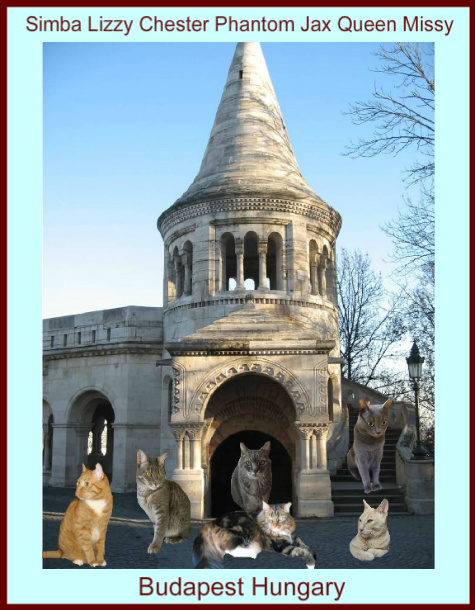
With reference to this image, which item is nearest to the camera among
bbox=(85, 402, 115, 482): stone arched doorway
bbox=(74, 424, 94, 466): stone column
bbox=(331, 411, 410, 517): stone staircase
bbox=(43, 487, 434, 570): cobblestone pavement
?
bbox=(43, 487, 434, 570): cobblestone pavement

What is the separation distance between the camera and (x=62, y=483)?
792 inches

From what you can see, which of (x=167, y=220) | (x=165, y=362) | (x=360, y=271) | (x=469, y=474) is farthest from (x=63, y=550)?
(x=360, y=271)

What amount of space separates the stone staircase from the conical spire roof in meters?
7.20

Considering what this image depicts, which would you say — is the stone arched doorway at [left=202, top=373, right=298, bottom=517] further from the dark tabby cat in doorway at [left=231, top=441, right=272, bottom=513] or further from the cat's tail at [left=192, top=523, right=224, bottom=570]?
the cat's tail at [left=192, top=523, right=224, bottom=570]

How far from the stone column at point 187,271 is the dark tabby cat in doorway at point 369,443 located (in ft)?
22.2

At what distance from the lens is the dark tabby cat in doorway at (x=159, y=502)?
9836mm

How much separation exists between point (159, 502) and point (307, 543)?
2.58m

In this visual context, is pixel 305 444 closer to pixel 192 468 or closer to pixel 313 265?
pixel 192 468

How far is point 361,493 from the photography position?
45.3 feet

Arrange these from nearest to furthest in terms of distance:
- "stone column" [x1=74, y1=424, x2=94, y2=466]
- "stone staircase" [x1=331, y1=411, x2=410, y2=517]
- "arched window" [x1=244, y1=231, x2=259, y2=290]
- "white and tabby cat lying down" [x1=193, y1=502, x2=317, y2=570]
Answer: "white and tabby cat lying down" [x1=193, y1=502, x2=317, y2=570], "stone staircase" [x1=331, y1=411, x2=410, y2=517], "arched window" [x1=244, y1=231, x2=259, y2=290], "stone column" [x1=74, y1=424, x2=94, y2=466]

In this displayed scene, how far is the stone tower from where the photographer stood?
13.0 metres

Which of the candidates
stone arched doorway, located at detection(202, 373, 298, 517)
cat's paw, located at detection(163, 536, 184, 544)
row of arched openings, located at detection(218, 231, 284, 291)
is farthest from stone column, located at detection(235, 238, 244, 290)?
cat's paw, located at detection(163, 536, 184, 544)

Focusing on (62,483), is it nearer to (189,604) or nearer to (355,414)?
(355,414)

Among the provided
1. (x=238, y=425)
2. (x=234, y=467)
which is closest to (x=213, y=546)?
(x=238, y=425)
